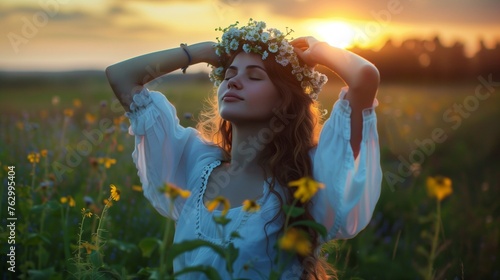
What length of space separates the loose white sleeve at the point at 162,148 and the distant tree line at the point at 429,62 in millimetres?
10889

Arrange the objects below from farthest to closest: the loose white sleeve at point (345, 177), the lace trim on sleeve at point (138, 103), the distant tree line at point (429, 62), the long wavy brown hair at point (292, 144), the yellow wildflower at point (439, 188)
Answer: the distant tree line at point (429, 62) < the lace trim on sleeve at point (138, 103) < the long wavy brown hair at point (292, 144) < the loose white sleeve at point (345, 177) < the yellow wildflower at point (439, 188)

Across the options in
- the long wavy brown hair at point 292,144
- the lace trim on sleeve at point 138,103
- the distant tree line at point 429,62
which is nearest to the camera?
the long wavy brown hair at point 292,144

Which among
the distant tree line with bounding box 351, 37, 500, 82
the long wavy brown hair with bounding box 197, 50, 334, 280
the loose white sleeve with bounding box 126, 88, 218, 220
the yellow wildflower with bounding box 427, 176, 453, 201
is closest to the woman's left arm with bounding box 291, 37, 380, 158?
the long wavy brown hair with bounding box 197, 50, 334, 280

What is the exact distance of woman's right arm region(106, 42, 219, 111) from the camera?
265 centimetres

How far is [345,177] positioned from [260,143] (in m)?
0.46

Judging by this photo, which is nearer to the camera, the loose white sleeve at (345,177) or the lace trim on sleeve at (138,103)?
the loose white sleeve at (345,177)

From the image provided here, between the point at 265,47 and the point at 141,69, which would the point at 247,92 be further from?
the point at 141,69

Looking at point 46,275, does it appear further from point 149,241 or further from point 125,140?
point 125,140

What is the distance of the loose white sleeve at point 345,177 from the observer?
7.44ft

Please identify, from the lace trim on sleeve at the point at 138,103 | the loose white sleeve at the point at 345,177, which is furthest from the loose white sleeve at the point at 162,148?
the loose white sleeve at the point at 345,177

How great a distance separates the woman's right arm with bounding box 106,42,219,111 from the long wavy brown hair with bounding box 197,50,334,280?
198mm

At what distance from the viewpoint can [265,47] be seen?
2.63 metres

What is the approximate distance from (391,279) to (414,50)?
39.5ft

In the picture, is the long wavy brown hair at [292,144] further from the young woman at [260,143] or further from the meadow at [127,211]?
the meadow at [127,211]
